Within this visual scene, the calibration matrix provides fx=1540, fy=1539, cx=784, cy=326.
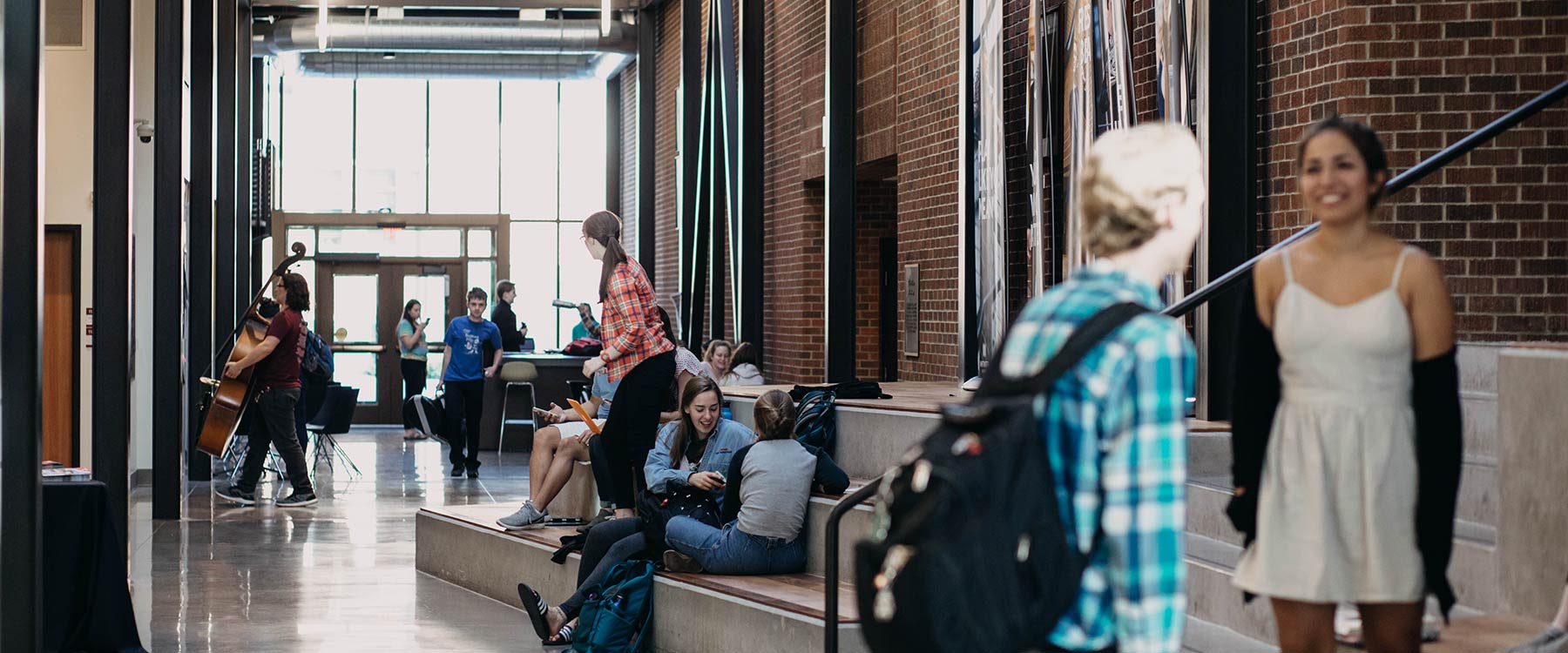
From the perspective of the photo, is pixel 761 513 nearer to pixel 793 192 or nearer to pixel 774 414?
pixel 774 414

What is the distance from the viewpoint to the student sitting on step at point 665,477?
20.2ft

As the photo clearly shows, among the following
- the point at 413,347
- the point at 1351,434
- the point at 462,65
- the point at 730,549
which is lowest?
the point at 730,549

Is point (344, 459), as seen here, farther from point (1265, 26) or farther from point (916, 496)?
point (916, 496)

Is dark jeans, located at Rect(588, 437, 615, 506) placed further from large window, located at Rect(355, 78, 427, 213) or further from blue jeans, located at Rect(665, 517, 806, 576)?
large window, located at Rect(355, 78, 427, 213)

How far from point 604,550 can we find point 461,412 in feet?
22.0

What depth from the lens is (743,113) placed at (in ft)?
41.1

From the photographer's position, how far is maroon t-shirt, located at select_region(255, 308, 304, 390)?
10344 millimetres

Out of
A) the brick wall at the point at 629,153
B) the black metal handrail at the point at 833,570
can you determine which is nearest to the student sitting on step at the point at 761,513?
the black metal handrail at the point at 833,570


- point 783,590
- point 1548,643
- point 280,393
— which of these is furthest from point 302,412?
point 1548,643

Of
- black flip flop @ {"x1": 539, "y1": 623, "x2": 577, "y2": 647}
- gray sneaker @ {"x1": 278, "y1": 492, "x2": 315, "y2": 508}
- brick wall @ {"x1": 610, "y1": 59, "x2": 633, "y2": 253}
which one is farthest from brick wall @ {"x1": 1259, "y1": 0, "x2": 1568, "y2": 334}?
brick wall @ {"x1": 610, "y1": 59, "x2": 633, "y2": 253}

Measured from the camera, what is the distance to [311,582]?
771cm

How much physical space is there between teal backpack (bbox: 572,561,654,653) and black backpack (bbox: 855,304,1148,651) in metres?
4.25

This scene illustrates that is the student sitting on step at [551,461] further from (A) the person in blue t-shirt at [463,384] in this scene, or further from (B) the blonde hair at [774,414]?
(A) the person in blue t-shirt at [463,384]

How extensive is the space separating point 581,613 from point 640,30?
12447 millimetres
